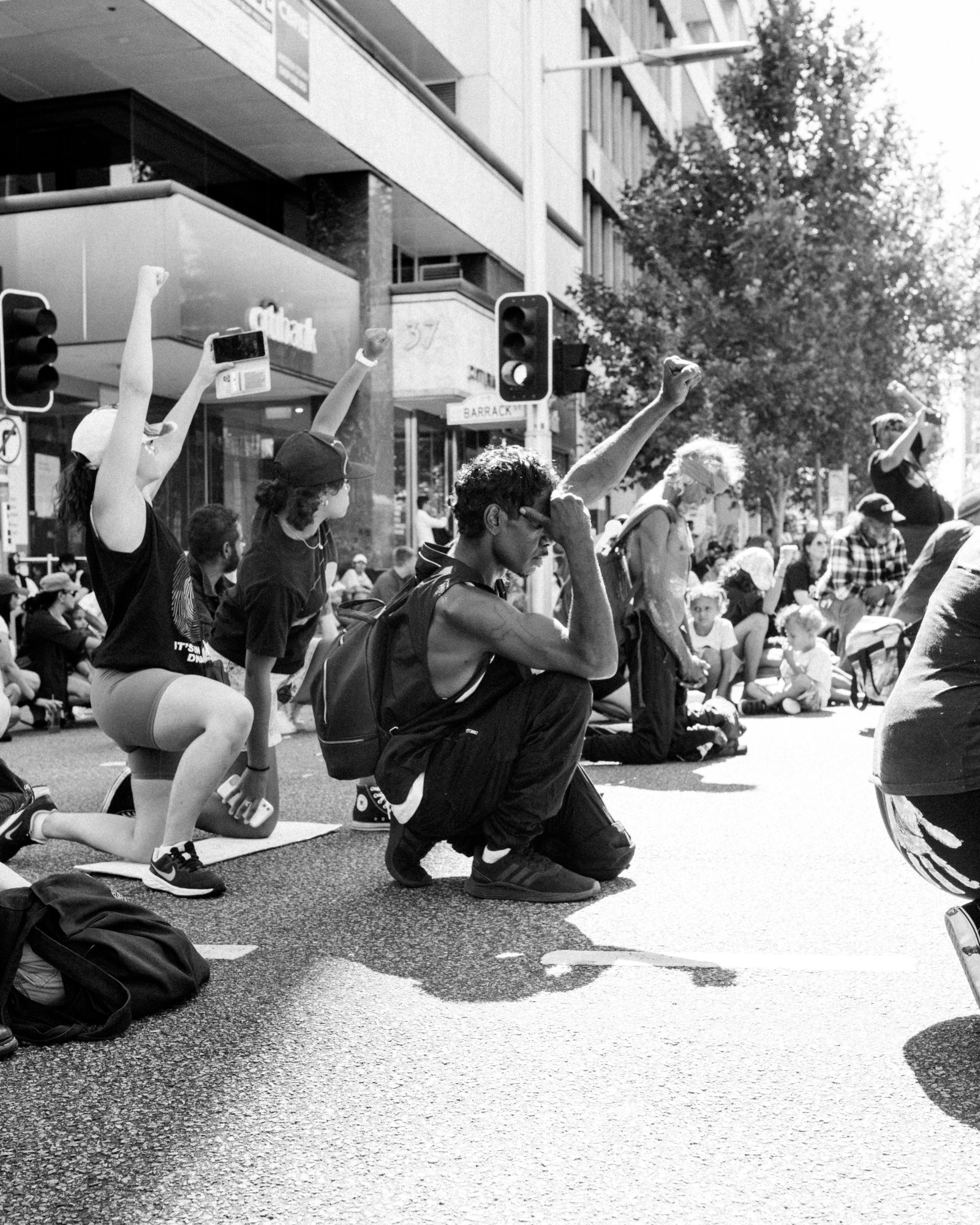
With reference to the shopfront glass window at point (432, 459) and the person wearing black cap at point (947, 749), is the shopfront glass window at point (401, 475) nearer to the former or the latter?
the shopfront glass window at point (432, 459)

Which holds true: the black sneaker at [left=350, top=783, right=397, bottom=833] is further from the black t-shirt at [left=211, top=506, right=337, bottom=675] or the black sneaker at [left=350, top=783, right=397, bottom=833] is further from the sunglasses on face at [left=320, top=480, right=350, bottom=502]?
the sunglasses on face at [left=320, top=480, right=350, bottom=502]

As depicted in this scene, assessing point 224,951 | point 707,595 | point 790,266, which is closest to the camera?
point 224,951

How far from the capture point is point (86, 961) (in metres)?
3.64

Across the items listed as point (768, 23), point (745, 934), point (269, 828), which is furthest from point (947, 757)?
point (768, 23)

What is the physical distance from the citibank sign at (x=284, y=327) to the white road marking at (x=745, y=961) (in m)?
14.4

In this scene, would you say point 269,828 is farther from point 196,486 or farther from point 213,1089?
point 196,486

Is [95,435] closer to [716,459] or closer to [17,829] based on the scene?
[17,829]

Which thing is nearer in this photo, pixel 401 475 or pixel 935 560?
pixel 935 560

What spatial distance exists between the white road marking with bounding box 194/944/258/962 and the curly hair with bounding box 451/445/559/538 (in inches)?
57.9

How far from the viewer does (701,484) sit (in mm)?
8508

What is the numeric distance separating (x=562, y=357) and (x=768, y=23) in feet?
56.8

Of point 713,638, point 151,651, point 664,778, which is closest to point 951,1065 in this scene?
point 151,651

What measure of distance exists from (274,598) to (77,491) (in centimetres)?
113

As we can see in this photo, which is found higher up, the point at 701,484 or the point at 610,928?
the point at 701,484
